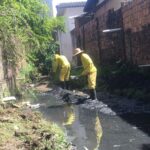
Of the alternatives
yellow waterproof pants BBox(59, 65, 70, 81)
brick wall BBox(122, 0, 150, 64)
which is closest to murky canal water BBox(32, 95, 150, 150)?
brick wall BBox(122, 0, 150, 64)

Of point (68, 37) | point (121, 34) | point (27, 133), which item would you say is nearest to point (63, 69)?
point (121, 34)

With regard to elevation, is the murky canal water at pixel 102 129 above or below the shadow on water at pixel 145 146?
below

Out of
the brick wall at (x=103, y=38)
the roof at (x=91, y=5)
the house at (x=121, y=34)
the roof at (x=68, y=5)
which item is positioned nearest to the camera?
the house at (x=121, y=34)

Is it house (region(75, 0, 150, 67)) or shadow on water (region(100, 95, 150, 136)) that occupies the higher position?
house (region(75, 0, 150, 67))

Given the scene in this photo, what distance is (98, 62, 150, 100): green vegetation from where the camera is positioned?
1337cm

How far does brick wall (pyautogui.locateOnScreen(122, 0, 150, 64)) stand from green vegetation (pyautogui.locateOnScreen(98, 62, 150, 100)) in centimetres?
45

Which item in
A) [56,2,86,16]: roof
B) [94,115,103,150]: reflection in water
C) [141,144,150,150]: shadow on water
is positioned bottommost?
[94,115,103,150]: reflection in water

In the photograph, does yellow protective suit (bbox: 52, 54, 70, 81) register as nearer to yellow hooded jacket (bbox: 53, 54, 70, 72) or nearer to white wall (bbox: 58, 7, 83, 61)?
yellow hooded jacket (bbox: 53, 54, 70, 72)

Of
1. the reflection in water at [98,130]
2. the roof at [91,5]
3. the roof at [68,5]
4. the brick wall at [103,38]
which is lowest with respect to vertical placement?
the reflection in water at [98,130]

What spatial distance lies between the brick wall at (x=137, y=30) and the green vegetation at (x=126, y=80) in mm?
448

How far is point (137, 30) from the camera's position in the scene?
15953mm

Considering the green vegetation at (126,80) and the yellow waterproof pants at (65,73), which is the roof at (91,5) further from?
the green vegetation at (126,80)

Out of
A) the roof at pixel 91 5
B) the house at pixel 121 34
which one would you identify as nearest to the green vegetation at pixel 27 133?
the house at pixel 121 34

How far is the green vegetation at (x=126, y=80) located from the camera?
526 inches
